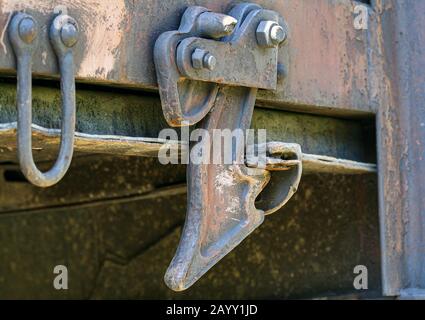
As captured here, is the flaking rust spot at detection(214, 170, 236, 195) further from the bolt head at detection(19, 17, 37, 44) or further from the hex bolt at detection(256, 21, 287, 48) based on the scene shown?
the bolt head at detection(19, 17, 37, 44)

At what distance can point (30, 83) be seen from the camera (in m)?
1.72

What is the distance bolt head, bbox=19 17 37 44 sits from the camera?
172 cm

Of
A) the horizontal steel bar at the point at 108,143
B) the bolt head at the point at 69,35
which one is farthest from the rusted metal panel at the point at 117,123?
the bolt head at the point at 69,35

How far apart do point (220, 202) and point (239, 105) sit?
0.68 feet

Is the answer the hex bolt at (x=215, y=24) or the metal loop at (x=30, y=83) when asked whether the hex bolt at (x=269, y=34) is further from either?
the metal loop at (x=30, y=83)

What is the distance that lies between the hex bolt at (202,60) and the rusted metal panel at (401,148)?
67 cm

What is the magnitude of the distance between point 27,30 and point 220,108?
50 cm

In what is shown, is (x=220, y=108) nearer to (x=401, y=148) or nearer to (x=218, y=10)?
(x=218, y=10)

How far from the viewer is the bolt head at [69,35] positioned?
1783 millimetres

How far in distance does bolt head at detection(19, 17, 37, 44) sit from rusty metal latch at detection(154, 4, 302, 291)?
0.29m

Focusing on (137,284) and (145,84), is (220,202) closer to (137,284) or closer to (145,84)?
(145,84)

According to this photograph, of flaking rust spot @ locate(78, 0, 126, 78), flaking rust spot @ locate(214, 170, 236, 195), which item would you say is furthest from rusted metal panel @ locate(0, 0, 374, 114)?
flaking rust spot @ locate(214, 170, 236, 195)

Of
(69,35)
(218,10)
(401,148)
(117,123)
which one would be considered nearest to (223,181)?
(117,123)

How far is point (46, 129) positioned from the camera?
1823 millimetres
